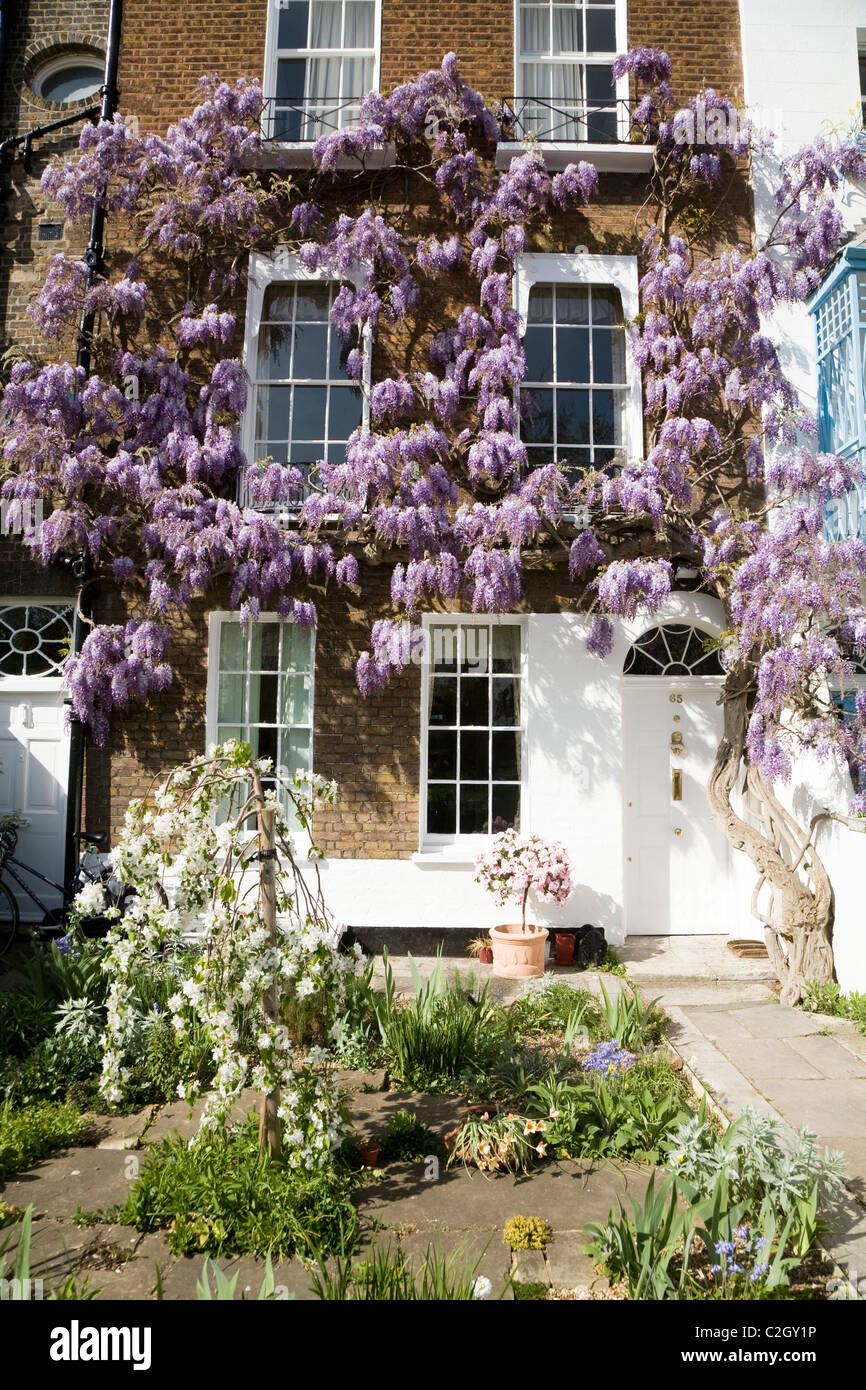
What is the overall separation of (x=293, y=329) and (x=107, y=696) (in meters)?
3.66

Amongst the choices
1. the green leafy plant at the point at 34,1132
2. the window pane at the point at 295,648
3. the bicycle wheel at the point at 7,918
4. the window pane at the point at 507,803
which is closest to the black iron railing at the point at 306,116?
the window pane at the point at 295,648

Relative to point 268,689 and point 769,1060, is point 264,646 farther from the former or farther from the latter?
point 769,1060

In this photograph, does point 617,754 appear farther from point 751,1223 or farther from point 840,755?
point 751,1223

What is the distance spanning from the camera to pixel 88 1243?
10.2ft

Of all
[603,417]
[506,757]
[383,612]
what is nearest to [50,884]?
[383,612]

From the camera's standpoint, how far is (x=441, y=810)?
7738mm

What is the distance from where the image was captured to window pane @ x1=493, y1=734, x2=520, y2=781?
25.5ft

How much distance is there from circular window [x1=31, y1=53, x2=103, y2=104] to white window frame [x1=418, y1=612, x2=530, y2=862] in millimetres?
6151

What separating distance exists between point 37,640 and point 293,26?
6.15m

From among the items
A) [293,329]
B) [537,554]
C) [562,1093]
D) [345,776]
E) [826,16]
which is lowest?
[562,1093]

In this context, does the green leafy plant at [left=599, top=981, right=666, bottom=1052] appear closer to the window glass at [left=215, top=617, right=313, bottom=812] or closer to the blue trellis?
the window glass at [left=215, top=617, right=313, bottom=812]

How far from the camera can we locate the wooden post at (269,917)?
342 centimetres

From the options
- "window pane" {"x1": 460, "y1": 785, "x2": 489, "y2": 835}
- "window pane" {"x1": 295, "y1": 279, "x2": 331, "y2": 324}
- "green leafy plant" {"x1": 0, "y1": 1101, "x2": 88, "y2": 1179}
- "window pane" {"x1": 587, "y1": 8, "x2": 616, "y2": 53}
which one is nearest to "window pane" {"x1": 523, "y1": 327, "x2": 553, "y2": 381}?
"window pane" {"x1": 295, "y1": 279, "x2": 331, "y2": 324}
